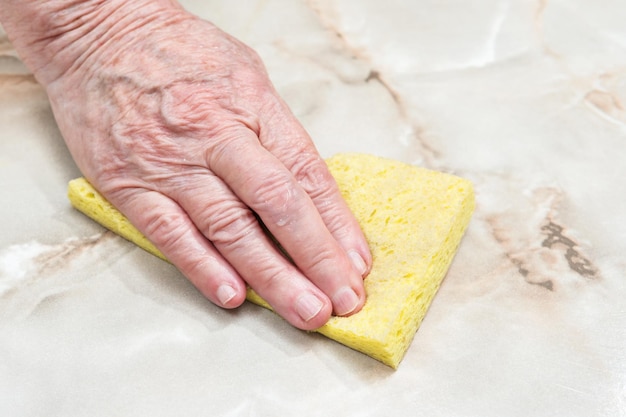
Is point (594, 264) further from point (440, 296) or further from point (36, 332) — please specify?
point (36, 332)

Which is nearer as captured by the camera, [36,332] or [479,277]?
[36,332]

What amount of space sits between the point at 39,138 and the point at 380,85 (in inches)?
36.9

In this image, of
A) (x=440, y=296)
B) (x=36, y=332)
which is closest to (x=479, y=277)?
(x=440, y=296)

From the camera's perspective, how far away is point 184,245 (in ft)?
4.07

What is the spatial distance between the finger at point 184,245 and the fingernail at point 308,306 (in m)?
0.13

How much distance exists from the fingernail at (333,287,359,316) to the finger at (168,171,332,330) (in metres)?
0.02

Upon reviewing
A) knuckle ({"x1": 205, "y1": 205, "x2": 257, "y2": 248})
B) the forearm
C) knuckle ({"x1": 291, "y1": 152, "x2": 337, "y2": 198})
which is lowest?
knuckle ({"x1": 205, "y1": 205, "x2": 257, "y2": 248})

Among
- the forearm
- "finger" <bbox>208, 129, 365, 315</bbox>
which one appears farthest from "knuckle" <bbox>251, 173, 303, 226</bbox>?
the forearm

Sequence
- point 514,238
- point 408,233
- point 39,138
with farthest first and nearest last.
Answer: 1. point 39,138
2. point 514,238
3. point 408,233

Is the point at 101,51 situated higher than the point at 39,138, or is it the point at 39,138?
the point at 101,51

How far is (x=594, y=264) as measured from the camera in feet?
4.34

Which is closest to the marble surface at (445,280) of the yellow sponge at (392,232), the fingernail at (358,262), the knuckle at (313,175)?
the yellow sponge at (392,232)

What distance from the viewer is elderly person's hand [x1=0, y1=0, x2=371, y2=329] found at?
46.3 inches

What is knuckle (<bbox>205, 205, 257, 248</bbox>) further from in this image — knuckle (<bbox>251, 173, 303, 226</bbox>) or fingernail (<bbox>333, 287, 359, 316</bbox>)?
fingernail (<bbox>333, 287, 359, 316</bbox>)
